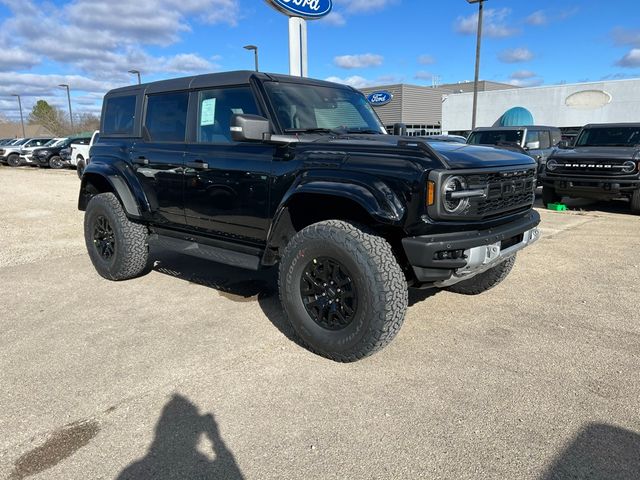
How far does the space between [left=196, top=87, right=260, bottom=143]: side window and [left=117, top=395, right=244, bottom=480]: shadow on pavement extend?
7.57ft

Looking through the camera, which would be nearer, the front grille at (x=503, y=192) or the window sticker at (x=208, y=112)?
the front grille at (x=503, y=192)

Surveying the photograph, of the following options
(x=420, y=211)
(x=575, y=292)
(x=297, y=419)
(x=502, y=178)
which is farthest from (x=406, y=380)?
(x=575, y=292)

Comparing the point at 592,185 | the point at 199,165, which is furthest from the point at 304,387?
the point at 592,185

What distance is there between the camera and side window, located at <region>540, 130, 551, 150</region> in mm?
12302

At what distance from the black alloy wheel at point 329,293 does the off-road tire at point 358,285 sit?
3 cm

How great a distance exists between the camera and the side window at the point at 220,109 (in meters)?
4.05

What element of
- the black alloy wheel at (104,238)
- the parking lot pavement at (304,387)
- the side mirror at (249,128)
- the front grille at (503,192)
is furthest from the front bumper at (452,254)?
the black alloy wheel at (104,238)

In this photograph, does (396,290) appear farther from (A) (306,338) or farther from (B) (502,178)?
(B) (502,178)

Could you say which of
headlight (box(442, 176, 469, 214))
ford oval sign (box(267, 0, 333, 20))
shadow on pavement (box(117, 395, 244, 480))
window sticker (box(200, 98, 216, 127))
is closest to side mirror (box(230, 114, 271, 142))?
window sticker (box(200, 98, 216, 127))

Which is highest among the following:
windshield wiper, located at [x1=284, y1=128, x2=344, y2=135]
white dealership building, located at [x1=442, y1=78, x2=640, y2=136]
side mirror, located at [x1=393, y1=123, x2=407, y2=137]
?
white dealership building, located at [x1=442, y1=78, x2=640, y2=136]

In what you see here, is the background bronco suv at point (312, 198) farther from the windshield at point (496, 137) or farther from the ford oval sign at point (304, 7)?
the windshield at point (496, 137)

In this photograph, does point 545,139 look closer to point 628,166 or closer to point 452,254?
point 628,166

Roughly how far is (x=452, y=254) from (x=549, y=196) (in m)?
8.41

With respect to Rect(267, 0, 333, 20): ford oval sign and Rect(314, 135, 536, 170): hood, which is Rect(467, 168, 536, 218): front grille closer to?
Rect(314, 135, 536, 170): hood
